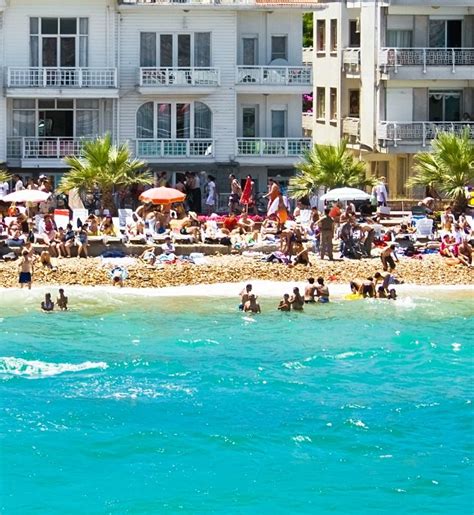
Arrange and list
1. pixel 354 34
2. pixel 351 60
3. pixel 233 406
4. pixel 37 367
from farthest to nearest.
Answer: pixel 354 34 < pixel 351 60 < pixel 37 367 < pixel 233 406

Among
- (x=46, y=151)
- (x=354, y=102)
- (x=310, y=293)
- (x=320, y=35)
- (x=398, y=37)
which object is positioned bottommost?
(x=310, y=293)

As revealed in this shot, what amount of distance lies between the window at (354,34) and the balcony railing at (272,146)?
7.46 meters

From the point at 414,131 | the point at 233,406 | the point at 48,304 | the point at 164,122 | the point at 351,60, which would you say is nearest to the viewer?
the point at 233,406

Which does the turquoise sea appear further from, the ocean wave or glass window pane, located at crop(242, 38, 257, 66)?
glass window pane, located at crop(242, 38, 257, 66)

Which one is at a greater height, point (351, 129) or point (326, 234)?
point (351, 129)

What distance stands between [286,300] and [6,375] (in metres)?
9.54

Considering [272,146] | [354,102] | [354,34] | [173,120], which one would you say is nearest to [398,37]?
[354,34]

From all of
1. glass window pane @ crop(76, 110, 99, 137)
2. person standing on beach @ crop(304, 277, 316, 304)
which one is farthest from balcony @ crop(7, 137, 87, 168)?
person standing on beach @ crop(304, 277, 316, 304)

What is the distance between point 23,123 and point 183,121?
5.72 metres

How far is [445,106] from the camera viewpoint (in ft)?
204

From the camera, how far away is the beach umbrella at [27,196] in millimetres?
52344

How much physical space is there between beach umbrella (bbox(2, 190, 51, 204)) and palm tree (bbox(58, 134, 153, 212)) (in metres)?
1.38

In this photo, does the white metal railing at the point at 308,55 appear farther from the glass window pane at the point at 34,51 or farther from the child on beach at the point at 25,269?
the child on beach at the point at 25,269

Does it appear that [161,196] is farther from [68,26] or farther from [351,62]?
[351,62]
